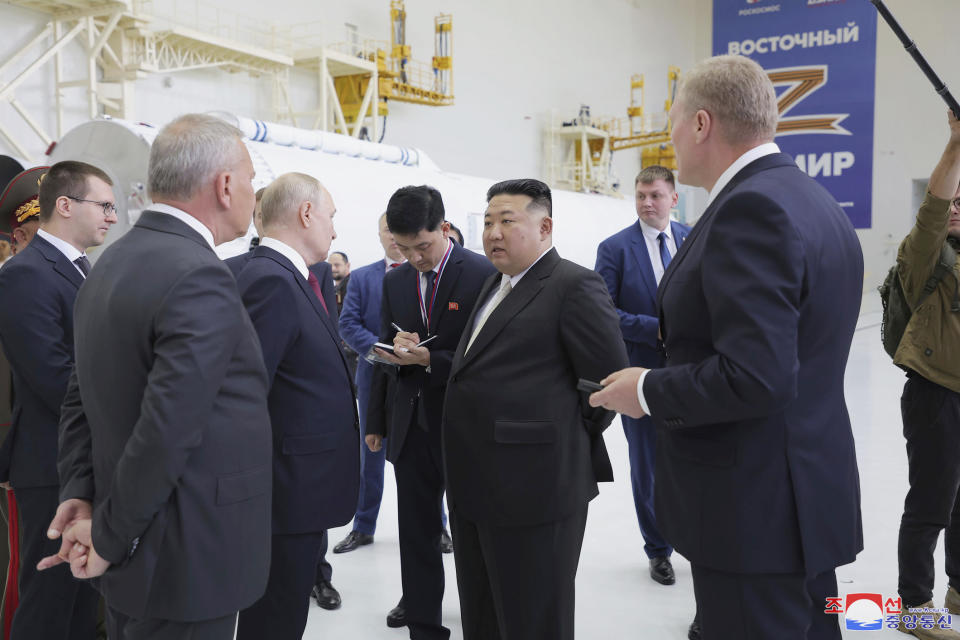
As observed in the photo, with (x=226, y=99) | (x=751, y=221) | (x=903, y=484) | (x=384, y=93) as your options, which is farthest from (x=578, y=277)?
(x=384, y=93)

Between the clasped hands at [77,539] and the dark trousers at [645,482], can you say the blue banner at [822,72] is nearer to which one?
the dark trousers at [645,482]

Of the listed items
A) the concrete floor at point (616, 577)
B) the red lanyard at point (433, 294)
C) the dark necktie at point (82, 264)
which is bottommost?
the concrete floor at point (616, 577)

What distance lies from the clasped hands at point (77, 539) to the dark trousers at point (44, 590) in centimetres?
90

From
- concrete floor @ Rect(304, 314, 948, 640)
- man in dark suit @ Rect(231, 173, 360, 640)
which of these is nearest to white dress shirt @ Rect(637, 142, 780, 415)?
man in dark suit @ Rect(231, 173, 360, 640)

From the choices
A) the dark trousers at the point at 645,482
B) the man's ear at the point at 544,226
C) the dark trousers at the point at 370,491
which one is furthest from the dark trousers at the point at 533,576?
the dark trousers at the point at 370,491

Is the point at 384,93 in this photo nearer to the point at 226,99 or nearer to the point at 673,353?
the point at 226,99

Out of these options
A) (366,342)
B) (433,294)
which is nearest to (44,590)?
(433,294)

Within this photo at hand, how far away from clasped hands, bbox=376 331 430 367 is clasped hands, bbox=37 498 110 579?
136 centimetres

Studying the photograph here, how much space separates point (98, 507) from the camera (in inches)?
64.5

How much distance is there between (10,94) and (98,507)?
9748mm

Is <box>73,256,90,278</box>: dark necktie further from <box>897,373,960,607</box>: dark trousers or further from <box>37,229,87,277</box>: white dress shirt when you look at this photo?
<box>897,373,960,607</box>: dark trousers

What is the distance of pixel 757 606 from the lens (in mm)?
1668

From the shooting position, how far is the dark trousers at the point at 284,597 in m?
2.31

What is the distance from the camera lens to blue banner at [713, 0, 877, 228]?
8.25 feet
